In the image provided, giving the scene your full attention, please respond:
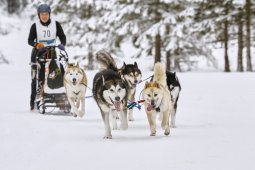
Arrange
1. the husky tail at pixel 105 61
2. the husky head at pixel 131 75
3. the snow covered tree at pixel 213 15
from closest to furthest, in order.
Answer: the husky tail at pixel 105 61, the husky head at pixel 131 75, the snow covered tree at pixel 213 15

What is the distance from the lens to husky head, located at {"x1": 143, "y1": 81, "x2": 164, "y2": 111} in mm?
7492

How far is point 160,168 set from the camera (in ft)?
17.8

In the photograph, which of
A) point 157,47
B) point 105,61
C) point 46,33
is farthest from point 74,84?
point 157,47

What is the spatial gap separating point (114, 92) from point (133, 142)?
35.1 inches

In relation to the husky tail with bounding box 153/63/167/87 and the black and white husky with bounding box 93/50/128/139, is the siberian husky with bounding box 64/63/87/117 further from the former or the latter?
the husky tail with bounding box 153/63/167/87

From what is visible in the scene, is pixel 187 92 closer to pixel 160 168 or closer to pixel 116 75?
pixel 116 75

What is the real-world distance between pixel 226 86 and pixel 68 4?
15.8 meters

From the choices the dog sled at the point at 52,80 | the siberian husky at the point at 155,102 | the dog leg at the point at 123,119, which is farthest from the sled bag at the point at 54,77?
the siberian husky at the point at 155,102

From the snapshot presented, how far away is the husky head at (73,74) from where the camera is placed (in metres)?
10.4

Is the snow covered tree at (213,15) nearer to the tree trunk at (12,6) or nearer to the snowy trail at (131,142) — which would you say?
the snowy trail at (131,142)

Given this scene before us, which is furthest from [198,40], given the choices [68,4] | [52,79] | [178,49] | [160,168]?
[160,168]

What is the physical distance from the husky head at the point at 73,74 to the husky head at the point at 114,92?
105 inches

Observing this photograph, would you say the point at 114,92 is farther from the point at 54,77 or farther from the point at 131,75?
the point at 54,77

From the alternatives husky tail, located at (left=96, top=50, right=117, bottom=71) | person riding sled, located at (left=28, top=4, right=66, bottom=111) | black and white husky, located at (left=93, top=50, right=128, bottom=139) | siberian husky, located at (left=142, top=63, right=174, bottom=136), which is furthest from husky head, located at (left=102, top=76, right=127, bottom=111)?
person riding sled, located at (left=28, top=4, right=66, bottom=111)
